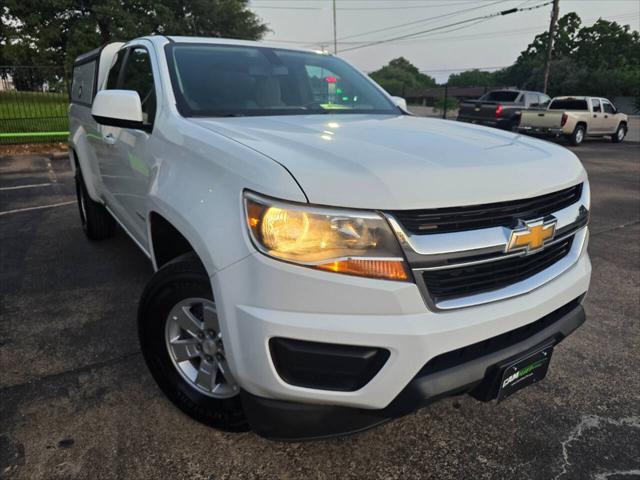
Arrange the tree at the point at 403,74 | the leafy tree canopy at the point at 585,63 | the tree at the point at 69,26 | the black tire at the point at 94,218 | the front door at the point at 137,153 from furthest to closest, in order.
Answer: the tree at the point at 403,74
the leafy tree canopy at the point at 585,63
the tree at the point at 69,26
the black tire at the point at 94,218
the front door at the point at 137,153

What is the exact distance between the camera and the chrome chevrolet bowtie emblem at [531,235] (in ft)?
5.43

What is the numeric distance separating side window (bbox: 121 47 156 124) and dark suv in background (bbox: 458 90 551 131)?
14906mm

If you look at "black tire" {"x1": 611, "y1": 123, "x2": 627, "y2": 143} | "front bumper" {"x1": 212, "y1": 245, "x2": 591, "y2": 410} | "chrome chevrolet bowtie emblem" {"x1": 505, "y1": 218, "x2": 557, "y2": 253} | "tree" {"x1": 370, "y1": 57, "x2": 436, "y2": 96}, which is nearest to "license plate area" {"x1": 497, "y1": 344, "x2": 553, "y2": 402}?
"front bumper" {"x1": 212, "y1": 245, "x2": 591, "y2": 410}

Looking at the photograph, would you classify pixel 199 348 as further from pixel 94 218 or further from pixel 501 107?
pixel 501 107

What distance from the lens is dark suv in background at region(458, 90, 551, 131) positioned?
53.2 feet

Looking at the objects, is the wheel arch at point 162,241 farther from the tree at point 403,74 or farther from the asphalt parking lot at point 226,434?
the tree at point 403,74

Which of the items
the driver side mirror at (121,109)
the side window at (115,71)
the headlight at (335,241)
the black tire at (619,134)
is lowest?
the black tire at (619,134)

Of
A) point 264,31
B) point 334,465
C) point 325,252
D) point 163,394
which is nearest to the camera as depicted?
point 325,252

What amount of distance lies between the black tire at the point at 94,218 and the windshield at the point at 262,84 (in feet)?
7.35

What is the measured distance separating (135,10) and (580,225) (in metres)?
38.1

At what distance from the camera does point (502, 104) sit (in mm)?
16547

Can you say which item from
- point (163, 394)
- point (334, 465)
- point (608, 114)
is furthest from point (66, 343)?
point (608, 114)

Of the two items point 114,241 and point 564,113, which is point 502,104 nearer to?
point 564,113

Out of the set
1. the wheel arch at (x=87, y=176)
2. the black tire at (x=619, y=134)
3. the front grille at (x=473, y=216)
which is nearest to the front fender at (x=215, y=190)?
the front grille at (x=473, y=216)
